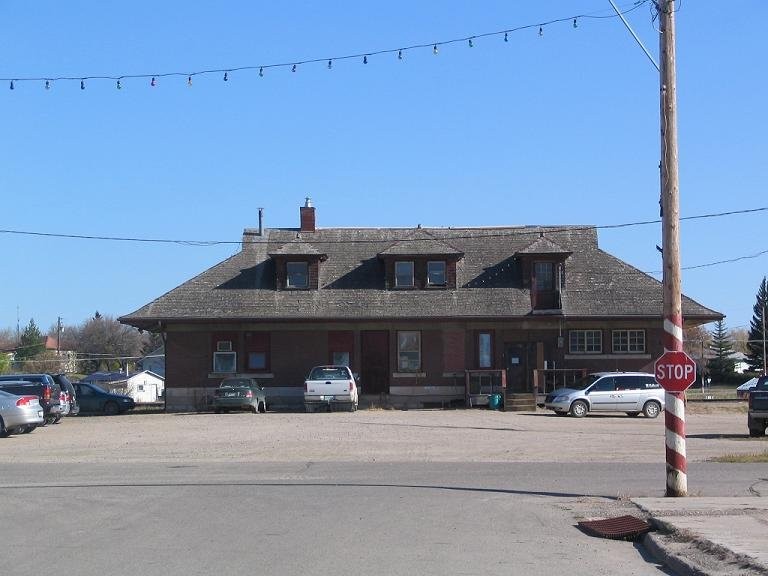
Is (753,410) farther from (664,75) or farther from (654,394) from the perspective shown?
(664,75)

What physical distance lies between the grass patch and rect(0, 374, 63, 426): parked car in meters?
20.4

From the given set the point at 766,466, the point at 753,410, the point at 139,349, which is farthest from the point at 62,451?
the point at 139,349

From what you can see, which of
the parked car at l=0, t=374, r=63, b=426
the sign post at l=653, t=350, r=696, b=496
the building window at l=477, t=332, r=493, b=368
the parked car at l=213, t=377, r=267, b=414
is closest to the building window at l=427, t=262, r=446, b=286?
the building window at l=477, t=332, r=493, b=368

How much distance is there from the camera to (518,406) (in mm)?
39594

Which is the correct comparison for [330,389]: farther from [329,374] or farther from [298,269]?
[298,269]

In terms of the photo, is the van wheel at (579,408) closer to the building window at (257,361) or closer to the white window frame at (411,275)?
the white window frame at (411,275)

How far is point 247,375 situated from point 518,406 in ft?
→ 38.3

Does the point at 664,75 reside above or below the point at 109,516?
above

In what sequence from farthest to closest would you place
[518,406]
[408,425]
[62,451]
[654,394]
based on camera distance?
[518,406] < [654,394] < [408,425] < [62,451]

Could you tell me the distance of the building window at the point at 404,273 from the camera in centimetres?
4366

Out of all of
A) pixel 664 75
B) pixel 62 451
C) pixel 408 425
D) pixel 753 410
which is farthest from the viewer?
pixel 408 425

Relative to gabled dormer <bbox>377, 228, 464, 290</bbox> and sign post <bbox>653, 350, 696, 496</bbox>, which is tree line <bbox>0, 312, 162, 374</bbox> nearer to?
gabled dormer <bbox>377, 228, 464, 290</bbox>

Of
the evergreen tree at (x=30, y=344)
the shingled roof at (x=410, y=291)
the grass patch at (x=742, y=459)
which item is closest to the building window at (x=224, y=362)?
the shingled roof at (x=410, y=291)

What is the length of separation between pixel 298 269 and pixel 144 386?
4070 centimetres
